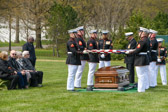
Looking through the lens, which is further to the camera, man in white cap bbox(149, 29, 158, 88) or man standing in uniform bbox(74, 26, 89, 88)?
man in white cap bbox(149, 29, 158, 88)

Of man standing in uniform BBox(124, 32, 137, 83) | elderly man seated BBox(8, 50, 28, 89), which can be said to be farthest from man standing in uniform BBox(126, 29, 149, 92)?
elderly man seated BBox(8, 50, 28, 89)

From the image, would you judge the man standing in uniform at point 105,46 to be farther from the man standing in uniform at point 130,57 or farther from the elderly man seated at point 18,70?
the elderly man seated at point 18,70

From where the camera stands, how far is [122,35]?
34.7 m

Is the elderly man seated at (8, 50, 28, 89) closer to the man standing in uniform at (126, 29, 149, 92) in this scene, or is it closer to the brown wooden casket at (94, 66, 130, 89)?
the brown wooden casket at (94, 66, 130, 89)

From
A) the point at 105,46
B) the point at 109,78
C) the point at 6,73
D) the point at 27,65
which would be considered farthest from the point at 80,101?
the point at 105,46

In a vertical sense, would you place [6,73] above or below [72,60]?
below

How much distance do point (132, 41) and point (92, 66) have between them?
1.87m

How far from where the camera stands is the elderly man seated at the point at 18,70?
43.7ft

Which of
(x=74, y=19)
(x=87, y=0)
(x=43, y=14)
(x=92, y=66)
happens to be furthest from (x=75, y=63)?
(x=87, y=0)

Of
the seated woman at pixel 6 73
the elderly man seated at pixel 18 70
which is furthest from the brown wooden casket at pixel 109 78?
the seated woman at pixel 6 73

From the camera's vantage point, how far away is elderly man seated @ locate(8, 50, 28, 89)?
43.7 feet

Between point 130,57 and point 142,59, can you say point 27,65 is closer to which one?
point 130,57

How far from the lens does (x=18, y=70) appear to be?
1399cm

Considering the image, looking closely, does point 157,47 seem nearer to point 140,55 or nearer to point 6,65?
point 140,55
